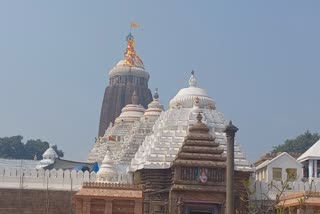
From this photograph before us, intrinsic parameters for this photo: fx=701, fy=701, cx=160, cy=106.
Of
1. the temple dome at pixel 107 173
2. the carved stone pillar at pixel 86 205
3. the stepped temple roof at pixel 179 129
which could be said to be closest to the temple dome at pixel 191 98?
the stepped temple roof at pixel 179 129

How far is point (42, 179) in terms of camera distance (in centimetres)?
3759

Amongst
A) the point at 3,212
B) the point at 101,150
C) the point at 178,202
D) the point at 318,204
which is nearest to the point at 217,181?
the point at 178,202

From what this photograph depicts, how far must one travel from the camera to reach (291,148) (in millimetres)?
95688

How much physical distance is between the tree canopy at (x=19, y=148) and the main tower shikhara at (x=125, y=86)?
3055cm

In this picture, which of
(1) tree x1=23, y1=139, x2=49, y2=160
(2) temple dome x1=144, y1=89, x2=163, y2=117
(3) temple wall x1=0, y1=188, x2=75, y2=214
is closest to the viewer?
(3) temple wall x1=0, y1=188, x2=75, y2=214

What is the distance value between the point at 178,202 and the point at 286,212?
5531 millimetres

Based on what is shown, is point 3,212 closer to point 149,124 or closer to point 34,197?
point 34,197

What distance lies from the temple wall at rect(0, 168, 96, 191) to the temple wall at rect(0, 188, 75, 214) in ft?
0.99

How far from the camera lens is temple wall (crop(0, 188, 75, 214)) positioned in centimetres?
3659

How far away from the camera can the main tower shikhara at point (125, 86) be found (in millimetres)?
83938

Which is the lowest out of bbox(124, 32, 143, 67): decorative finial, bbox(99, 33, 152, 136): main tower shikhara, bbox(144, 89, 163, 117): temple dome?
bbox(144, 89, 163, 117): temple dome

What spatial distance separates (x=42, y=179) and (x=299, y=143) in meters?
63.9

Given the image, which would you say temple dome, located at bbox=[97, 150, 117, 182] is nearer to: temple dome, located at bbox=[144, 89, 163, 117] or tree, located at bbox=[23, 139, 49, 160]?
temple dome, located at bbox=[144, 89, 163, 117]

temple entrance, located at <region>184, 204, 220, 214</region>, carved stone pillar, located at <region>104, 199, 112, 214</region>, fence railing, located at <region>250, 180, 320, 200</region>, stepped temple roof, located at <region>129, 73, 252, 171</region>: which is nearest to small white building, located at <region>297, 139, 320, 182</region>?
fence railing, located at <region>250, 180, 320, 200</region>
